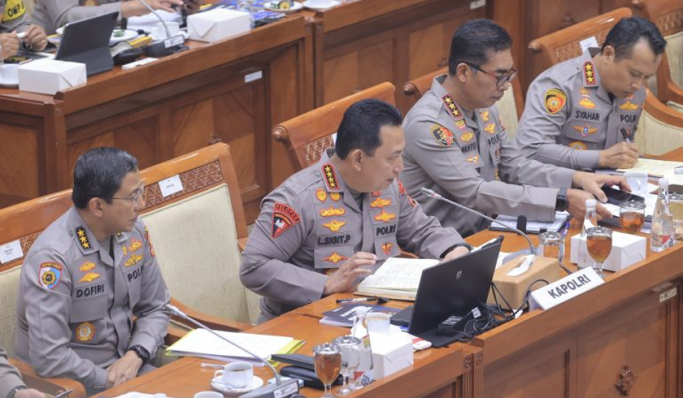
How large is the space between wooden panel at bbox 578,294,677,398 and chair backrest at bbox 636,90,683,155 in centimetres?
166

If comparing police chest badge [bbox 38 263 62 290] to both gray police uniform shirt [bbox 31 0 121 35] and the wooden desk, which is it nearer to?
the wooden desk

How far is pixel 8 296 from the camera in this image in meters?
3.55

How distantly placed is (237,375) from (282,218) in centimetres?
86

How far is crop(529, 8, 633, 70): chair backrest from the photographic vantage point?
5.39m

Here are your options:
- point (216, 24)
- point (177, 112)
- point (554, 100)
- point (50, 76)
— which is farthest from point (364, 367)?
point (216, 24)

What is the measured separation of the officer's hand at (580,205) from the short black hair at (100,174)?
1.48 meters

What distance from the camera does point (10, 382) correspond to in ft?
10.7

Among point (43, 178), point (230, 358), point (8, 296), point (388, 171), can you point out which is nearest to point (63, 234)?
point (8, 296)

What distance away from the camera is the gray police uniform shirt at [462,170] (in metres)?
4.30

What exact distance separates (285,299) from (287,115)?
2268mm

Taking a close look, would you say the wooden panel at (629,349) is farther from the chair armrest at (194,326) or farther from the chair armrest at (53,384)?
the chair armrest at (53,384)

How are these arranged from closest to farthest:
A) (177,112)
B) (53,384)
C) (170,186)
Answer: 1. (53,384)
2. (170,186)
3. (177,112)

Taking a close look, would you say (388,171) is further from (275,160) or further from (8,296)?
(275,160)

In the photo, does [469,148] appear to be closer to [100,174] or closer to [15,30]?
[100,174]
